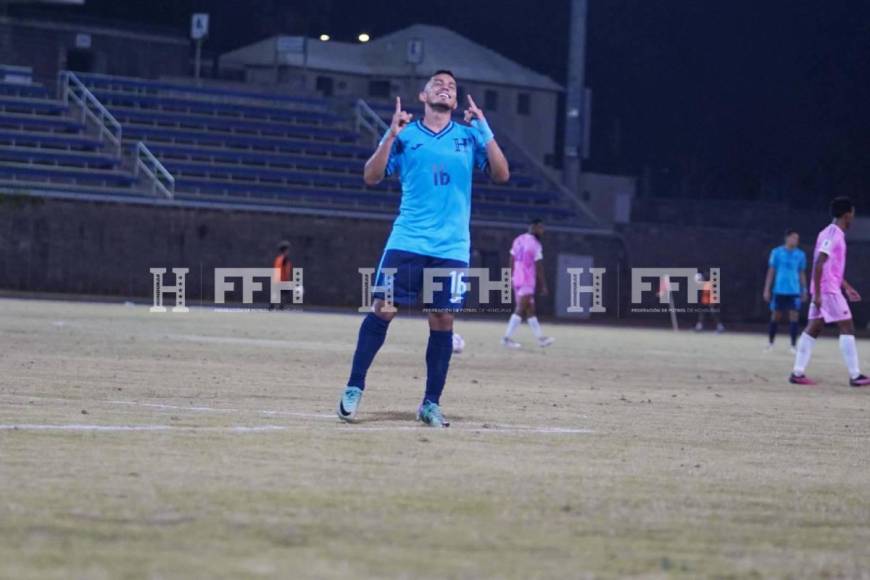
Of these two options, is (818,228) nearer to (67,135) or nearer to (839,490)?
(67,135)

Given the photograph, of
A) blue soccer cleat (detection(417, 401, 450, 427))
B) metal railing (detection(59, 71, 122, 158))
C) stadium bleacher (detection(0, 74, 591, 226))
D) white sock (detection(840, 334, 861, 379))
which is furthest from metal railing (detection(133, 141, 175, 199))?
blue soccer cleat (detection(417, 401, 450, 427))

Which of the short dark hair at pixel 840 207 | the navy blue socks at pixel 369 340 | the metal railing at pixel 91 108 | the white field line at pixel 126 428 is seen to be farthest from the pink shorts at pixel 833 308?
the metal railing at pixel 91 108

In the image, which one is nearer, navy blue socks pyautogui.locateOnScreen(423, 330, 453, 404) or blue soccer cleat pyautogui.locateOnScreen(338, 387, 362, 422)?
blue soccer cleat pyautogui.locateOnScreen(338, 387, 362, 422)

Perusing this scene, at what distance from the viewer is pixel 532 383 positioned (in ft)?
56.2

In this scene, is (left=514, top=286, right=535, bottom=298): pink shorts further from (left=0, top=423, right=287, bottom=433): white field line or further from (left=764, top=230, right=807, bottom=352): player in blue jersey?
(left=0, top=423, right=287, bottom=433): white field line

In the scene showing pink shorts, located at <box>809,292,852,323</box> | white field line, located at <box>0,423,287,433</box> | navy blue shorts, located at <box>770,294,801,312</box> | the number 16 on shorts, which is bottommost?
white field line, located at <box>0,423,287,433</box>

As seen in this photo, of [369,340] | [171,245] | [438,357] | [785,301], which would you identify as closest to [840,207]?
[438,357]

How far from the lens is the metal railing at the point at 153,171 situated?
4762 cm

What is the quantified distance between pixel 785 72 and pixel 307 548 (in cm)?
6008

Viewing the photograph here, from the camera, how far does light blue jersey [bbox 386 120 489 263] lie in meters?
11.1

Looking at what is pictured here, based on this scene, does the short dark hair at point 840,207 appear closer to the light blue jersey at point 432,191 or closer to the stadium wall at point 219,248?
the light blue jersey at point 432,191

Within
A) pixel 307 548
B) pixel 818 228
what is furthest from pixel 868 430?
pixel 818 228

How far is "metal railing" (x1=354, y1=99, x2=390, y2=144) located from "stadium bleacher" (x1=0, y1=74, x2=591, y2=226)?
36 cm

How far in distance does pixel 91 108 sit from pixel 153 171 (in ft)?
11.4
